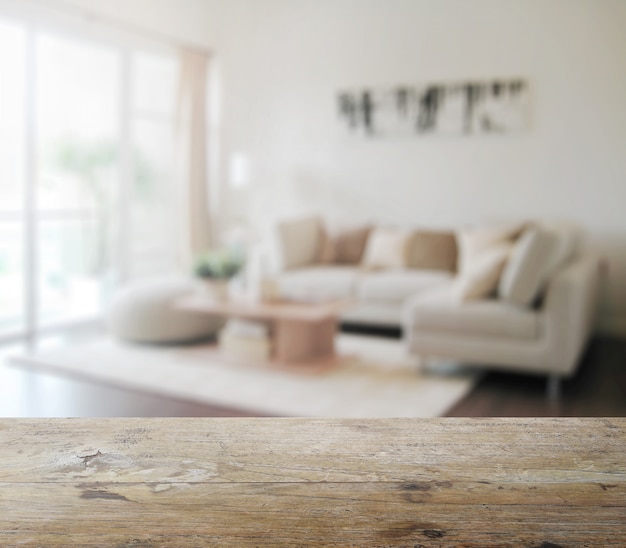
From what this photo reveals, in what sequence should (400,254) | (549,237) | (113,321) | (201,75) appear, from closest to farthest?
(549,237) → (113,321) → (400,254) → (201,75)

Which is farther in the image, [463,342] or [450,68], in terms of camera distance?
[450,68]

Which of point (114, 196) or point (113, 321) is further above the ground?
point (114, 196)


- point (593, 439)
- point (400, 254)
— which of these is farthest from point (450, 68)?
point (593, 439)

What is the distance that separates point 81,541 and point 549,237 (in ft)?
11.8

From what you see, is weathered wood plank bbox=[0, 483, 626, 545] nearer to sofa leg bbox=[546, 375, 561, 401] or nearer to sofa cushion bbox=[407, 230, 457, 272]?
sofa leg bbox=[546, 375, 561, 401]

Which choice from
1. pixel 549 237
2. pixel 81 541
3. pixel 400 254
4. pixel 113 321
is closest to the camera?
pixel 81 541

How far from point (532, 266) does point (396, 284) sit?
1375 millimetres

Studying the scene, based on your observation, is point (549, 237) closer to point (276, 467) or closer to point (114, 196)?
point (276, 467)

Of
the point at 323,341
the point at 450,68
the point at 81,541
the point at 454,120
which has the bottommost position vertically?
the point at 323,341

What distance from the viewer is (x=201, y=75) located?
709 centimetres

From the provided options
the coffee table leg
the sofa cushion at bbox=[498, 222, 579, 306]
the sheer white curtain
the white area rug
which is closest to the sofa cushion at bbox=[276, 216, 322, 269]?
the white area rug

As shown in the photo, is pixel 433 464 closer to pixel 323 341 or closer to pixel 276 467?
pixel 276 467

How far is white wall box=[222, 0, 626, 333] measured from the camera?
5.52 metres

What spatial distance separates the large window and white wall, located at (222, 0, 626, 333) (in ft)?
3.16
